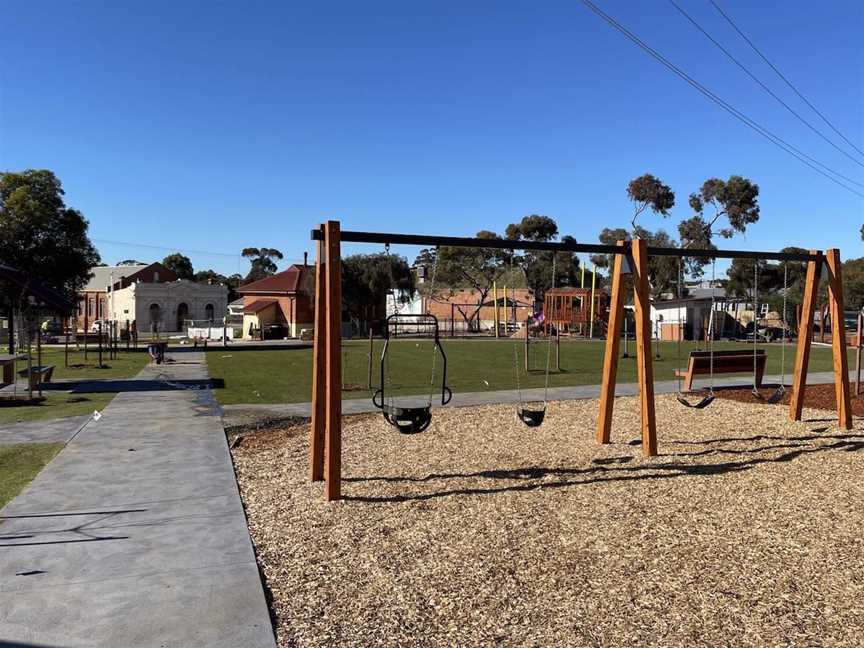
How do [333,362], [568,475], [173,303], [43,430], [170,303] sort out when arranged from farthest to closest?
[173,303], [170,303], [43,430], [568,475], [333,362]

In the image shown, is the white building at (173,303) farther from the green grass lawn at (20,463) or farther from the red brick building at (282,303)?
the green grass lawn at (20,463)

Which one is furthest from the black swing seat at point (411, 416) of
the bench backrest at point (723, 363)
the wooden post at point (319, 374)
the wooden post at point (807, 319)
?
the bench backrest at point (723, 363)

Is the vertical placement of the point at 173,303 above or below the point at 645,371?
above

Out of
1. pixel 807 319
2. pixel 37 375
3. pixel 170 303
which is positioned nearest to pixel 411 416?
pixel 807 319

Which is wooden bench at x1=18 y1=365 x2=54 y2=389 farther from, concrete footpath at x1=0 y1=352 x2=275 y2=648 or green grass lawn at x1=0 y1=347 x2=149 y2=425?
concrete footpath at x1=0 y1=352 x2=275 y2=648

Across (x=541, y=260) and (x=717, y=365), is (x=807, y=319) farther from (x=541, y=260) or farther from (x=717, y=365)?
(x=541, y=260)

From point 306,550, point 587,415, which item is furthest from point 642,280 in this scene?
point 306,550

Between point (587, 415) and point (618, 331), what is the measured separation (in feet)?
11.1

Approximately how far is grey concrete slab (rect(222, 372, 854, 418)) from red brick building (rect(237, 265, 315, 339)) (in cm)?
4114

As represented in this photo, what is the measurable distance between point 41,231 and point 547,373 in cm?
3447

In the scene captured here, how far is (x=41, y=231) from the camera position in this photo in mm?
35062

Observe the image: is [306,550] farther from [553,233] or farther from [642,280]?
[553,233]

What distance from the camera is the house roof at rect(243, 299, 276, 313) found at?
5725cm

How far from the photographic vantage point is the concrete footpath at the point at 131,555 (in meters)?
3.73
